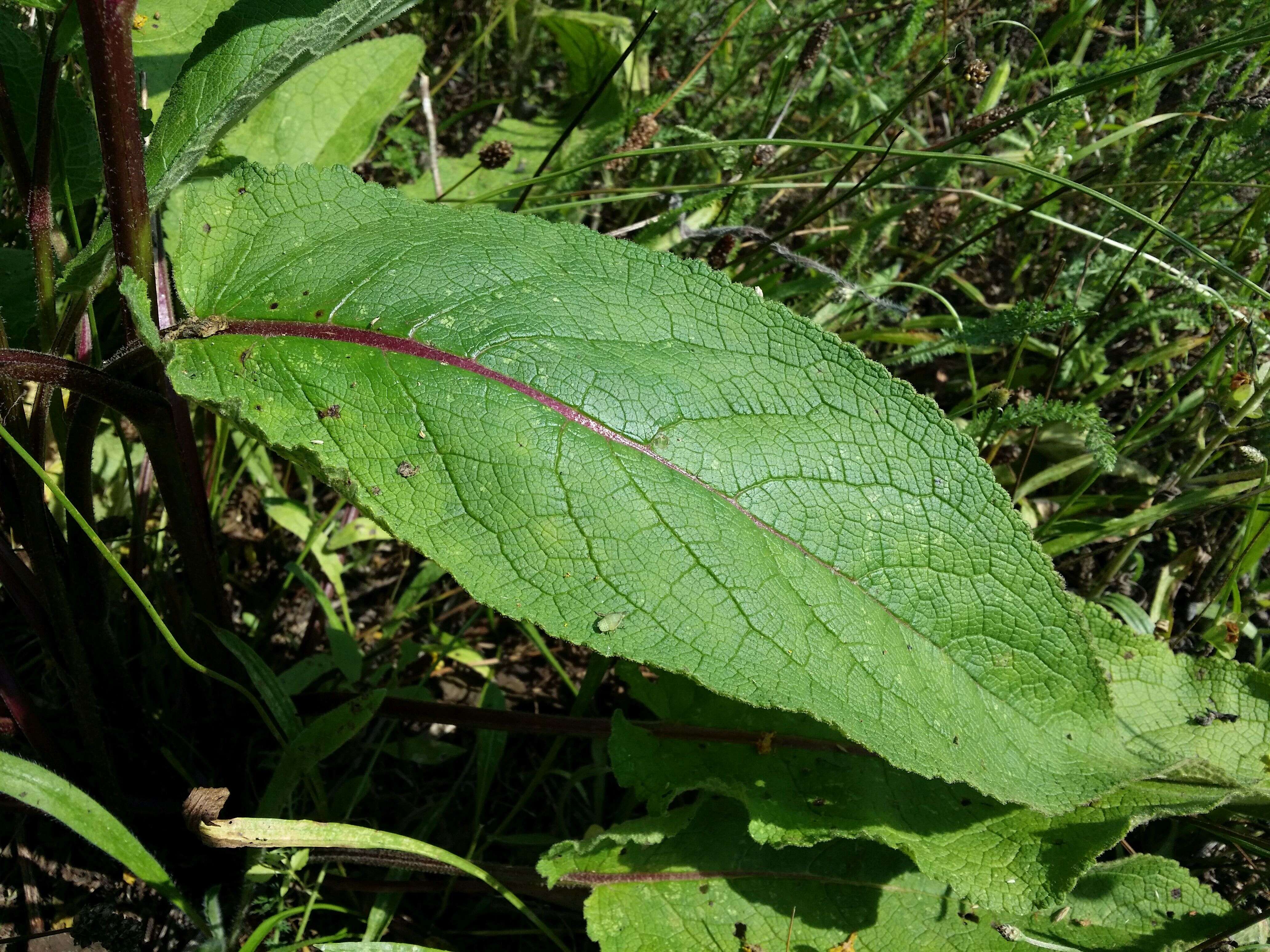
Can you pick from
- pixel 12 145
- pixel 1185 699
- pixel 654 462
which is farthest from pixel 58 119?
pixel 1185 699

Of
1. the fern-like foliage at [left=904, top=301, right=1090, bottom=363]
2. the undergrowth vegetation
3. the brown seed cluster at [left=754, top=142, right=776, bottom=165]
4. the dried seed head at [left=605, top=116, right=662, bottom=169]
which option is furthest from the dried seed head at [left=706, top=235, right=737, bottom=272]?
the fern-like foliage at [left=904, top=301, right=1090, bottom=363]

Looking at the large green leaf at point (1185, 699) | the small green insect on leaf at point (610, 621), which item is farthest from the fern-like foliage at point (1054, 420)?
the small green insect on leaf at point (610, 621)

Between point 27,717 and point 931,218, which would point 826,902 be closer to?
point 27,717

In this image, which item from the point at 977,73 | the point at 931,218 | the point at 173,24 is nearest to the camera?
the point at 173,24

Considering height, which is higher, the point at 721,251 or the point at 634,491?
the point at 721,251

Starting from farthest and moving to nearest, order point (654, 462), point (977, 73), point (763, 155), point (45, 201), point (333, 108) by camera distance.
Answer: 1. point (763, 155)
2. point (333, 108)
3. point (977, 73)
4. point (45, 201)
5. point (654, 462)

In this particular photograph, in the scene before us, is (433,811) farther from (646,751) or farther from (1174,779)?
(1174,779)

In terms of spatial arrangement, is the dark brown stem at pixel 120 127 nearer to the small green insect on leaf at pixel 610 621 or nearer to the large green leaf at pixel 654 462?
the large green leaf at pixel 654 462
